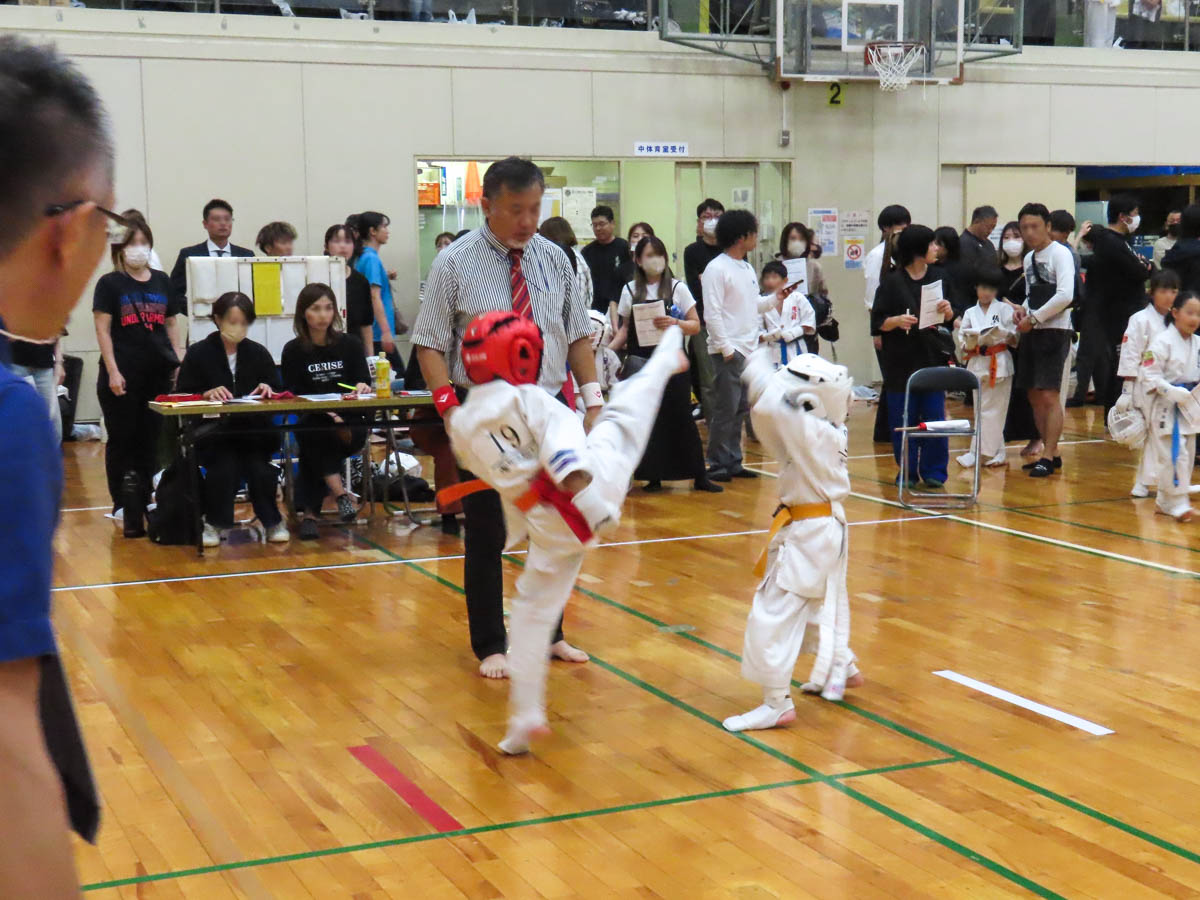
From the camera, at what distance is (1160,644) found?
5195 millimetres

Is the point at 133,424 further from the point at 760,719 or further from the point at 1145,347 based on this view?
the point at 1145,347

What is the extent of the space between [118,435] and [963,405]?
8.13 meters

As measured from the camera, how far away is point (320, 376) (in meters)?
7.81

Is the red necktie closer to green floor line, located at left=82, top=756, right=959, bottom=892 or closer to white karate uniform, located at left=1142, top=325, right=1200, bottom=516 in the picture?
green floor line, located at left=82, top=756, right=959, bottom=892

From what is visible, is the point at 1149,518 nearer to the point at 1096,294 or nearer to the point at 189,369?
the point at 1096,294

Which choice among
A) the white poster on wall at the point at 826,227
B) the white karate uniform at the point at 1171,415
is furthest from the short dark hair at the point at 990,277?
the white poster on wall at the point at 826,227

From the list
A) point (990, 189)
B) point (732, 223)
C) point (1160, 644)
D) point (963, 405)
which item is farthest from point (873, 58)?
point (1160, 644)

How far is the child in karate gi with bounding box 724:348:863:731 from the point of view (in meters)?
4.32

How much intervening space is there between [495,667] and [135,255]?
13.0 ft

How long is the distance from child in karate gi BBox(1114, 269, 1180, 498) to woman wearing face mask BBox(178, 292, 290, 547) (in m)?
5.06

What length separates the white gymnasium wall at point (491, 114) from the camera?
39.0 feet

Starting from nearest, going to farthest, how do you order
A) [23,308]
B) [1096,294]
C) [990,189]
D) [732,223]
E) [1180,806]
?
[23,308] → [1180,806] → [732,223] → [1096,294] → [990,189]

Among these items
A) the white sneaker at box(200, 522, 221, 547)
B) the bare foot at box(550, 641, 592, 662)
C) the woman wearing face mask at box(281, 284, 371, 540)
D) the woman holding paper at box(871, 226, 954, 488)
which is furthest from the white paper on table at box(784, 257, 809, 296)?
the bare foot at box(550, 641, 592, 662)

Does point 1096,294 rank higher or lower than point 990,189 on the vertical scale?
lower
